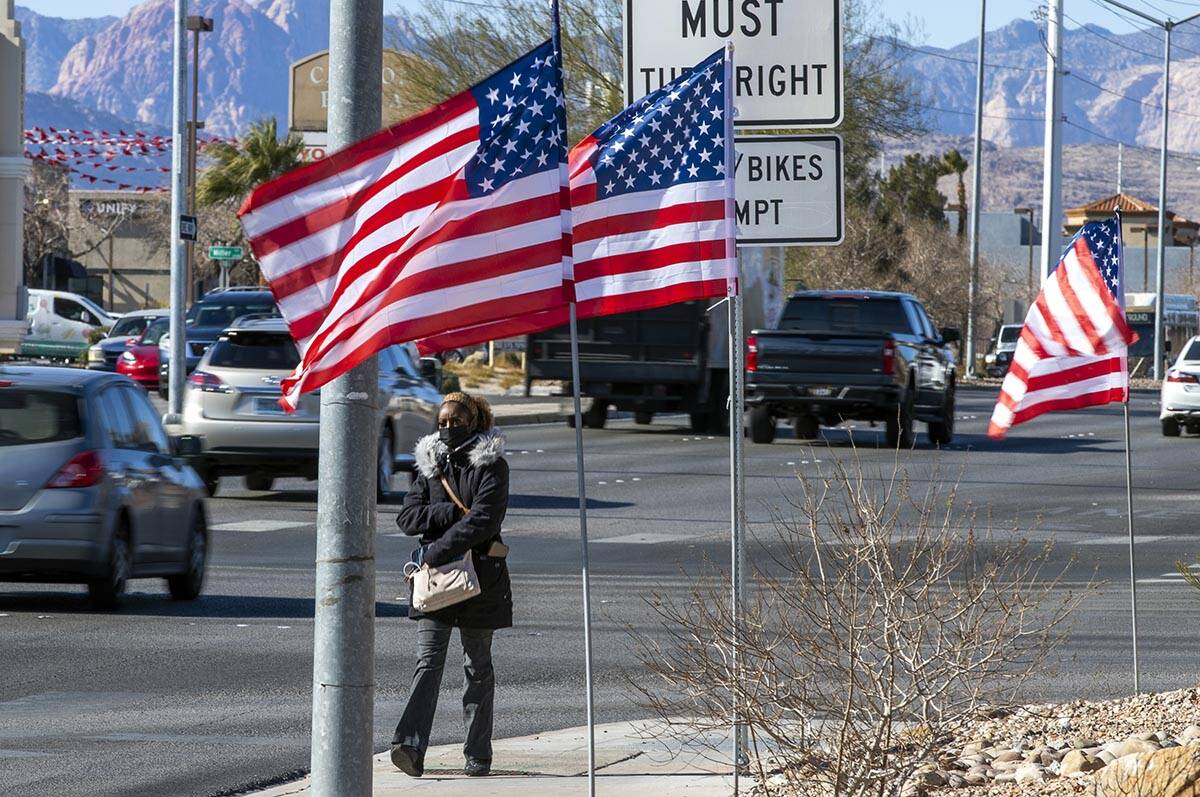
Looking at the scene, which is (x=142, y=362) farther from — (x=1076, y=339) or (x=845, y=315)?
(x=1076, y=339)

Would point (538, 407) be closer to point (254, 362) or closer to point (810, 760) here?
point (254, 362)

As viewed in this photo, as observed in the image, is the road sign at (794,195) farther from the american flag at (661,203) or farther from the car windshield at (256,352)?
the car windshield at (256,352)

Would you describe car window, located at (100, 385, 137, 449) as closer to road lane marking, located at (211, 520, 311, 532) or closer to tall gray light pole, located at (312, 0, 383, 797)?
road lane marking, located at (211, 520, 311, 532)

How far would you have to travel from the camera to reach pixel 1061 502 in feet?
73.5

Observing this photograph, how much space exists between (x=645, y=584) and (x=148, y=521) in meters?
3.63

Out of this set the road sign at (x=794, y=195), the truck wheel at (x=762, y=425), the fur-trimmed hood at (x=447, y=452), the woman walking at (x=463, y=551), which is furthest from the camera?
the truck wheel at (x=762, y=425)

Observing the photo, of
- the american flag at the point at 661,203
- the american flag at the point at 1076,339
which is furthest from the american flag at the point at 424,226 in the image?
the american flag at the point at 1076,339

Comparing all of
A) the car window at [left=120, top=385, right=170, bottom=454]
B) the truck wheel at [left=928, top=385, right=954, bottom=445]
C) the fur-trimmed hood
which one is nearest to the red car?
the truck wheel at [left=928, top=385, right=954, bottom=445]

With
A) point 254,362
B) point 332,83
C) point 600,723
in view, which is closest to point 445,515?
point 600,723

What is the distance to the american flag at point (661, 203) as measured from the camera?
790cm

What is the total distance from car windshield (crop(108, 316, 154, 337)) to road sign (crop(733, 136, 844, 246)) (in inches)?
1384

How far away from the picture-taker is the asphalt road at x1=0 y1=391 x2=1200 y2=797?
30.6 feet

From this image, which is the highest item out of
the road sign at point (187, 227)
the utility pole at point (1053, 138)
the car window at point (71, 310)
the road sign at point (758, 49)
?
the utility pole at point (1053, 138)

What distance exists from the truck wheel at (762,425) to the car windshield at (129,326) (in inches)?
663
